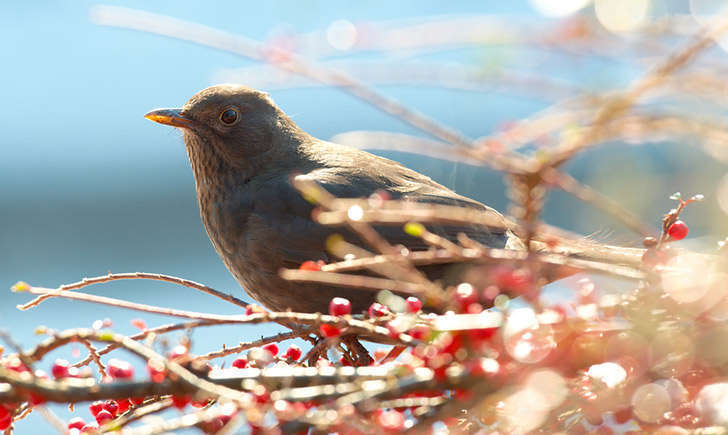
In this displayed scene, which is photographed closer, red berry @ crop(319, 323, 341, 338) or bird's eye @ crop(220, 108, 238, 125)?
red berry @ crop(319, 323, 341, 338)

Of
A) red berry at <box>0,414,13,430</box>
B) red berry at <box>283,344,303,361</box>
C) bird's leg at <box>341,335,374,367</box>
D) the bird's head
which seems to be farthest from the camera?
the bird's head

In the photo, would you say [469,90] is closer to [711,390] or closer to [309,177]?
[711,390]

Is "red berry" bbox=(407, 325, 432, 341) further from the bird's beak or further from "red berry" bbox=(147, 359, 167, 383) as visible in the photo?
the bird's beak

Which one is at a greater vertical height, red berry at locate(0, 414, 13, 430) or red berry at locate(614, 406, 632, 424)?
red berry at locate(614, 406, 632, 424)

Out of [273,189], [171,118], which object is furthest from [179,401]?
[171,118]

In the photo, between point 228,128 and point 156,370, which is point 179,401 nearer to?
point 156,370

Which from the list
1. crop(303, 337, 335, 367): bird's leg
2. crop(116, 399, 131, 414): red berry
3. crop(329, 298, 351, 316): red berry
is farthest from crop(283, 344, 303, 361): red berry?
crop(329, 298, 351, 316): red berry

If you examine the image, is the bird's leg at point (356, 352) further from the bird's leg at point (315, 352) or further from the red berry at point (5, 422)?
the red berry at point (5, 422)

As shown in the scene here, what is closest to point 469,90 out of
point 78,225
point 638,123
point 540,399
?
point 638,123
